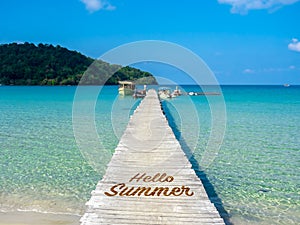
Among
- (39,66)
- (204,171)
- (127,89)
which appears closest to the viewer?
(204,171)

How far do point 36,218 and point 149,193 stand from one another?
1.84 metres

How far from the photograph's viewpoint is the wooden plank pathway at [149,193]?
4.13 m

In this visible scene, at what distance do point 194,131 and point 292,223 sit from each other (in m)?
9.08

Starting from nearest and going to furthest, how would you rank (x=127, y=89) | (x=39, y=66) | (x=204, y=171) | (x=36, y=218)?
(x=36, y=218) → (x=204, y=171) → (x=127, y=89) → (x=39, y=66)

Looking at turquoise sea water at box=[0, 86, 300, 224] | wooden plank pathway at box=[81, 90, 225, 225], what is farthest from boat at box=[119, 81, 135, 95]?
wooden plank pathway at box=[81, 90, 225, 225]

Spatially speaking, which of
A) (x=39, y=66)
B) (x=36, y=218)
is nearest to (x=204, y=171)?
(x=36, y=218)

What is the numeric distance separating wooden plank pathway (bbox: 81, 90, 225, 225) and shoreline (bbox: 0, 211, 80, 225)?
0.62 metres

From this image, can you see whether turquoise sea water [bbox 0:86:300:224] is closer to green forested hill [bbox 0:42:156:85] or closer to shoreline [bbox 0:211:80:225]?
shoreline [bbox 0:211:80:225]

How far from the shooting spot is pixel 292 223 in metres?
5.24

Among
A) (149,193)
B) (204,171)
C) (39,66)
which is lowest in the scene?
(204,171)

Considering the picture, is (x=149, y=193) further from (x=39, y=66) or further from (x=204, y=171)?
(x=39, y=66)

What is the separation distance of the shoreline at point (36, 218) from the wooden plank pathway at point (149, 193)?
2.02 feet

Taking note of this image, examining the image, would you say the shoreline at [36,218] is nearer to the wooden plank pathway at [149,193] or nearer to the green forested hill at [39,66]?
the wooden plank pathway at [149,193]

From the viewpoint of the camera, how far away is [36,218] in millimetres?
5000
